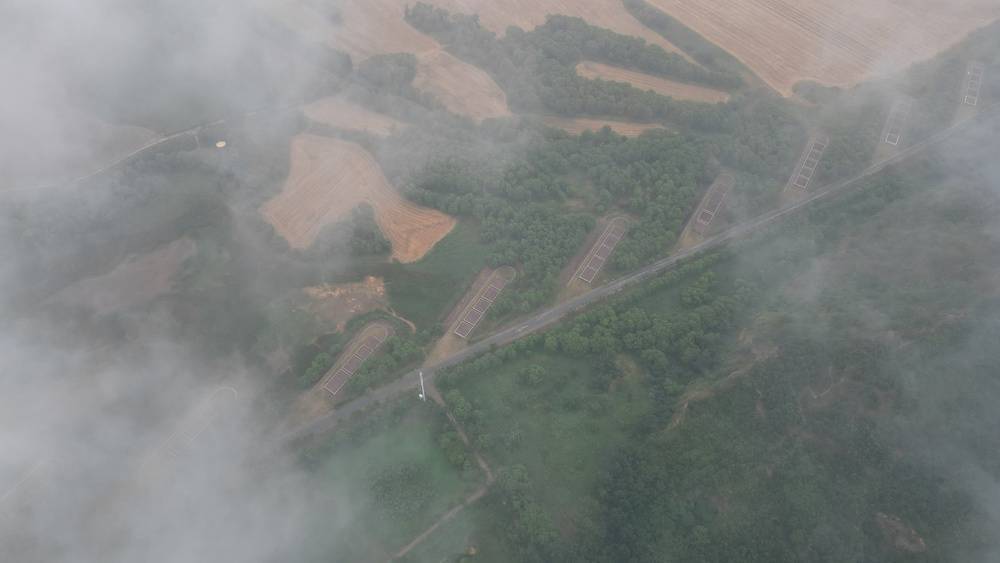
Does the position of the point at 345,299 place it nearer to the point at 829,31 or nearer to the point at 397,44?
the point at 397,44

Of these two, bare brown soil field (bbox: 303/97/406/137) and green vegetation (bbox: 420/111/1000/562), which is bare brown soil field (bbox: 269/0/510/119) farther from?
green vegetation (bbox: 420/111/1000/562)

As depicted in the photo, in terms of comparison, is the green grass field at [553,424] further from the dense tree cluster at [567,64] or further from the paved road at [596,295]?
the dense tree cluster at [567,64]

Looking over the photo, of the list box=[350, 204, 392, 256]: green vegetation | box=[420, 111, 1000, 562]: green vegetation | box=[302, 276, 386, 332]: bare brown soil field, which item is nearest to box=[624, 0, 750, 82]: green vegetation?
box=[420, 111, 1000, 562]: green vegetation

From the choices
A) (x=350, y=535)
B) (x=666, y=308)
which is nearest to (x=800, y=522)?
(x=666, y=308)

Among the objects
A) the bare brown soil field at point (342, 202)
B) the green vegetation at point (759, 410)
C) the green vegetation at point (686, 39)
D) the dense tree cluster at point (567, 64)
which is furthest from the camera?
the green vegetation at point (686, 39)

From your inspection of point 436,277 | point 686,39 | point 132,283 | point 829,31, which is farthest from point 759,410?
point 132,283

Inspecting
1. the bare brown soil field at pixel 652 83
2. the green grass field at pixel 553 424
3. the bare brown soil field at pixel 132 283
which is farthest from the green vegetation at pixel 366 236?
the bare brown soil field at pixel 652 83
